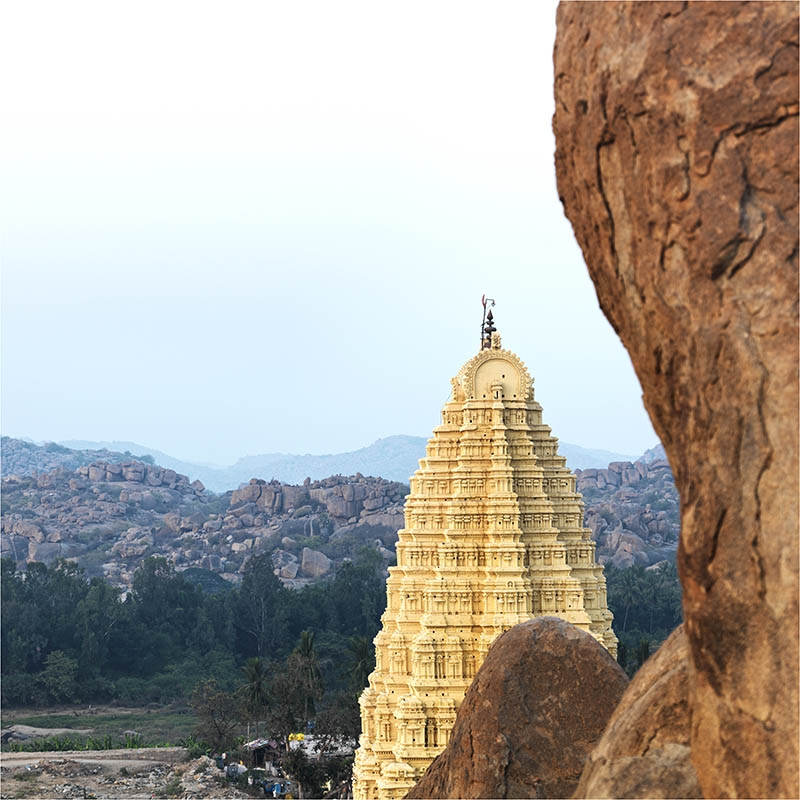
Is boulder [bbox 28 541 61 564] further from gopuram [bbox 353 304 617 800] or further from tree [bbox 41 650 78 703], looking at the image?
gopuram [bbox 353 304 617 800]

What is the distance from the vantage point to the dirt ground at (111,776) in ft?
125

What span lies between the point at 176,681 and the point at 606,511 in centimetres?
5541

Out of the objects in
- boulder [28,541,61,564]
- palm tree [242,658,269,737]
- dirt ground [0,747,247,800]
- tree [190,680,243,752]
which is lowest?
dirt ground [0,747,247,800]

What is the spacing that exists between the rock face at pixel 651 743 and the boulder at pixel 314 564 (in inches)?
3453

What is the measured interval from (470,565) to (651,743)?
19028 millimetres

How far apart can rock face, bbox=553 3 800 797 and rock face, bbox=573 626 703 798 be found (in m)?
0.40

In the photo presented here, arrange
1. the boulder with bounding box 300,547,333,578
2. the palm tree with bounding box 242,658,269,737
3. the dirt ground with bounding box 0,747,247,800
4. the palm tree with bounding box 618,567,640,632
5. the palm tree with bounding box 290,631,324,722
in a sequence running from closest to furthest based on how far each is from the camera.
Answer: the dirt ground with bounding box 0,747,247,800
the palm tree with bounding box 290,631,324,722
the palm tree with bounding box 242,658,269,737
the palm tree with bounding box 618,567,640,632
the boulder with bounding box 300,547,333,578

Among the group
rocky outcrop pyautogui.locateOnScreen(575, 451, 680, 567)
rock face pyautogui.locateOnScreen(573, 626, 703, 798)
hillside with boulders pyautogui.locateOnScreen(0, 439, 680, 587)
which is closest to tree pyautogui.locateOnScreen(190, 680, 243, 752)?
rocky outcrop pyautogui.locateOnScreen(575, 451, 680, 567)

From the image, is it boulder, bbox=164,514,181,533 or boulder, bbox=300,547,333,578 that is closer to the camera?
boulder, bbox=300,547,333,578

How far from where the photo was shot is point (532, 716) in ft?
28.2

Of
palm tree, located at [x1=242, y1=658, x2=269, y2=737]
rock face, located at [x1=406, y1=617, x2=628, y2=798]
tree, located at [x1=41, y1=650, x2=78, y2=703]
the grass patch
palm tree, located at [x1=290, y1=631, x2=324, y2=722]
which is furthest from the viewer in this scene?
tree, located at [x1=41, y1=650, x2=78, y2=703]

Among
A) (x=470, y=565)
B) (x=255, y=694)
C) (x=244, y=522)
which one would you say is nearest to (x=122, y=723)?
(x=255, y=694)

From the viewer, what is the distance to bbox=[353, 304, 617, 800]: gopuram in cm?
2378

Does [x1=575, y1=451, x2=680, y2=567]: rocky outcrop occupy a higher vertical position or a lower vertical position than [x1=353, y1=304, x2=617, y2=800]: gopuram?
higher
